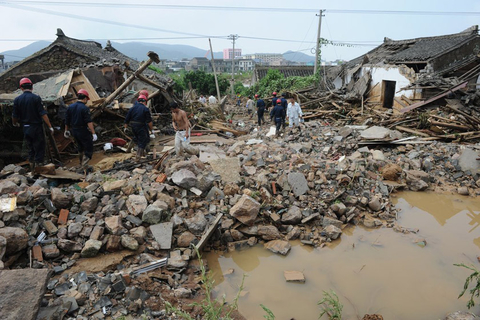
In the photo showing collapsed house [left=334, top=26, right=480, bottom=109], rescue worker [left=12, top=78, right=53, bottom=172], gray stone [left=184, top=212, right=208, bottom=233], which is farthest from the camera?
collapsed house [left=334, top=26, right=480, bottom=109]

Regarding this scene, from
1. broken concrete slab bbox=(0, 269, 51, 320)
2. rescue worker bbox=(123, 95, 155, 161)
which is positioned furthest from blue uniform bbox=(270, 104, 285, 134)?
broken concrete slab bbox=(0, 269, 51, 320)

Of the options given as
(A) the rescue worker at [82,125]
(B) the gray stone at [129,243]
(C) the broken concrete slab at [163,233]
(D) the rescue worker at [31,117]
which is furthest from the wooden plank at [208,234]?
(D) the rescue worker at [31,117]

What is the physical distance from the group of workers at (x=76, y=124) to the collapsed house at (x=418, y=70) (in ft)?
29.0

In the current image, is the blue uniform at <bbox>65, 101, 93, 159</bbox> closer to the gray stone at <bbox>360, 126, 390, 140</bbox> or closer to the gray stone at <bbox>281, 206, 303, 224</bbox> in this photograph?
the gray stone at <bbox>281, 206, 303, 224</bbox>

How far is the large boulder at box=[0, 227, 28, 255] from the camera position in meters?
3.21

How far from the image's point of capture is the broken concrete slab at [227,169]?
5.41m

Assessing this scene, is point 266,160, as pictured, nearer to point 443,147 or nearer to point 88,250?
point 88,250

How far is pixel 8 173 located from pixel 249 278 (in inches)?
171

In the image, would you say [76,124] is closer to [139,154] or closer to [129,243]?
[139,154]

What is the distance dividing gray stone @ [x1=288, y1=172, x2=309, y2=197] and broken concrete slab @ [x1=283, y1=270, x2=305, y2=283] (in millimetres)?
1721

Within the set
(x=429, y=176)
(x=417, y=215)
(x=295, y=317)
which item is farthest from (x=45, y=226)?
(x=429, y=176)

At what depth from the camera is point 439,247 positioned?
4.40 meters

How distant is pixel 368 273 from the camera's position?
3854 mm

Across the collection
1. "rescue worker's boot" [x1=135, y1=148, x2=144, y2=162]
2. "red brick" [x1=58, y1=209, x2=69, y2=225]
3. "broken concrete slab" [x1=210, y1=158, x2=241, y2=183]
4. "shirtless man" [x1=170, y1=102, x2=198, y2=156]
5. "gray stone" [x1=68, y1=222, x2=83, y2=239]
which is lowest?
"gray stone" [x1=68, y1=222, x2=83, y2=239]
